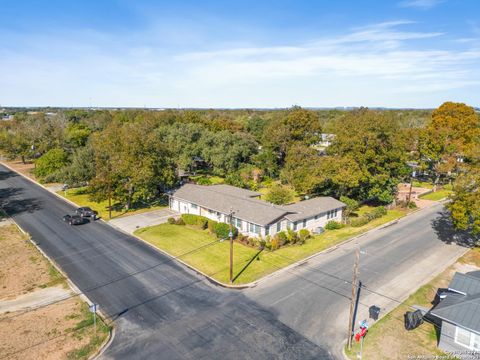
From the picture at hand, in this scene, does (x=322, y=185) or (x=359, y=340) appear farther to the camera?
(x=322, y=185)

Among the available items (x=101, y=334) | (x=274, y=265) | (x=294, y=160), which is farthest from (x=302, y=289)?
(x=294, y=160)

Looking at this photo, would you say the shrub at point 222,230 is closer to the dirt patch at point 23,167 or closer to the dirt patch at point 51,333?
the dirt patch at point 51,333

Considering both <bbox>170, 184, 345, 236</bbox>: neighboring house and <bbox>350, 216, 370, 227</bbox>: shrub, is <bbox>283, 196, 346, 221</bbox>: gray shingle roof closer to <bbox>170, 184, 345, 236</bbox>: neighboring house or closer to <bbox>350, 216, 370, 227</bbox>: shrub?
<bbox>170, 184, 345, 236</bbox>: neighboring house

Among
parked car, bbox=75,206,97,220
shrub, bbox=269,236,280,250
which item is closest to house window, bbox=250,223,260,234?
shrub, bbox=269,236,280,250

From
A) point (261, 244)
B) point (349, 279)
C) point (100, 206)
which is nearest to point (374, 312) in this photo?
point (349, 279)

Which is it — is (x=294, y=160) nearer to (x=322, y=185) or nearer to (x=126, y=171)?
(x=322, y=185)

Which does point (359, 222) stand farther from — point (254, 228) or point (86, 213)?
point (86, 213)
